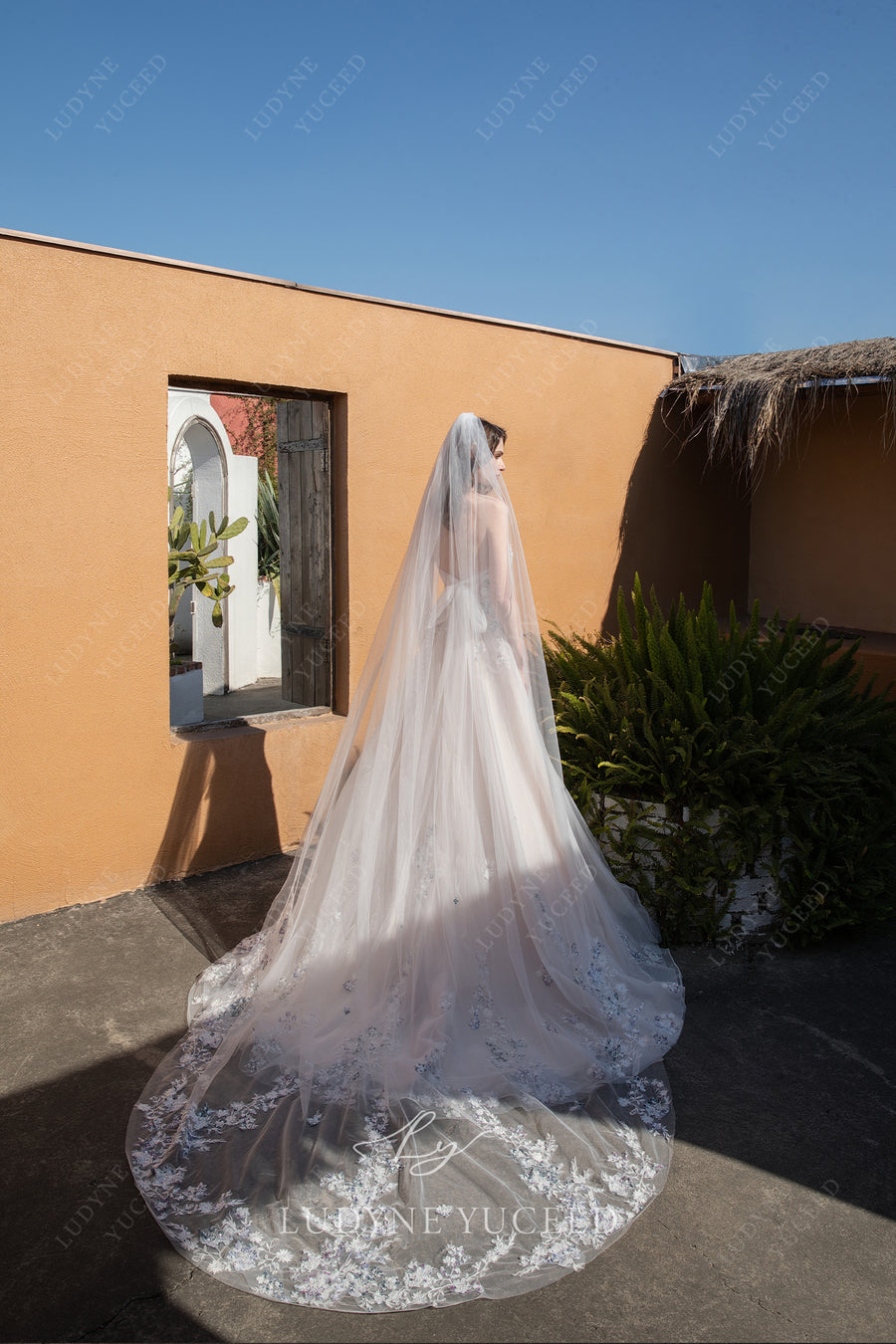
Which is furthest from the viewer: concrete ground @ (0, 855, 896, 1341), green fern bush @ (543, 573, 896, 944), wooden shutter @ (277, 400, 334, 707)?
wooden shutter @ (277, 400, 334, 707)

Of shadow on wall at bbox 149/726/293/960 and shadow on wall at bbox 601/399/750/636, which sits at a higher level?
shadow on wall at bbox 601/399/750/636

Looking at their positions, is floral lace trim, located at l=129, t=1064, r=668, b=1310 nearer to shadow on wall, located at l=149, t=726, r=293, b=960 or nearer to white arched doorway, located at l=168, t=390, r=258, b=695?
shadow on wall, located at l=149, t=726, r=293, b=960

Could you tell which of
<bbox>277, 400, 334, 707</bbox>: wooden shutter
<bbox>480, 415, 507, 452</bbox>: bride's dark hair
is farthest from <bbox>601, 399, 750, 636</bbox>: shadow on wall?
<bbox>480, 415, 507, 452</bbox>: bride's dark hair

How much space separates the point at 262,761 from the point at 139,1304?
2.87m

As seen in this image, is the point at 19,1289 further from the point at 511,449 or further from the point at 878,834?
the point at 511,449

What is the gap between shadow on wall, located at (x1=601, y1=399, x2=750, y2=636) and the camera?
6230 millimetres

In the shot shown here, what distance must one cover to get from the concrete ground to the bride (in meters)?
0.07

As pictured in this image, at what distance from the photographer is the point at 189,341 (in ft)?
13.7

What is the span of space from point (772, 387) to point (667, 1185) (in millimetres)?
4379

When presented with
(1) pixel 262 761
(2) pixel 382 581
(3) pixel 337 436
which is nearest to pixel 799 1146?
(1) pixel 262 761

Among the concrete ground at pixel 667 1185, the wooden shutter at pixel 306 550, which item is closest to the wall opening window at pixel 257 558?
the wooden shutter at pixel 306 550

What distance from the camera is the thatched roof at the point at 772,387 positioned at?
5.11 meters

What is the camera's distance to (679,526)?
21.3ft

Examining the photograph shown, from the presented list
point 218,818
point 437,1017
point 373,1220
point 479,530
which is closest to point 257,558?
point 218,818
